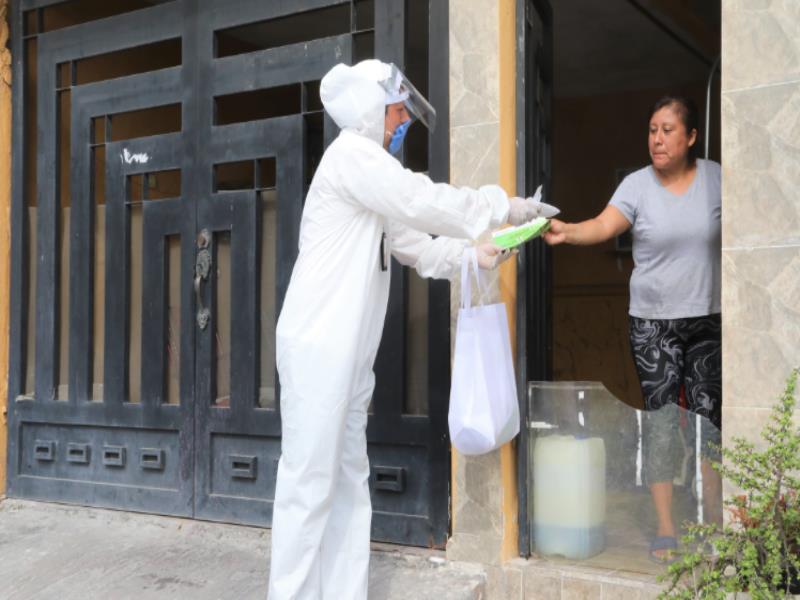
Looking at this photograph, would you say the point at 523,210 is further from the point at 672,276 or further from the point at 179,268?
the point at 179,268

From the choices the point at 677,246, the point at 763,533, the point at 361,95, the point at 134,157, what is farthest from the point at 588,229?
the point at 134,157

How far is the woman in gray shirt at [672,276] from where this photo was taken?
332 cm

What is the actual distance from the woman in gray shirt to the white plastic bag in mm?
366

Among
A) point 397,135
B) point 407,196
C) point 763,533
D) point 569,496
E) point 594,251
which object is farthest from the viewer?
point 594,251

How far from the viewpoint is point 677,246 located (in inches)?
132

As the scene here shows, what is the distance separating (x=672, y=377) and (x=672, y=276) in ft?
1.15

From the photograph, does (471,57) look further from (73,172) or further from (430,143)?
(73,172)

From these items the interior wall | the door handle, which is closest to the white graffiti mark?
the door handle

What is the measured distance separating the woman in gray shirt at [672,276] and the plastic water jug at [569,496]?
202mm

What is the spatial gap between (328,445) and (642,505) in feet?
3.65

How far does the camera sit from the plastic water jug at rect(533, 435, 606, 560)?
341cm

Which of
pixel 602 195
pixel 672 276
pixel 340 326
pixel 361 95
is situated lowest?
pixel 340 326

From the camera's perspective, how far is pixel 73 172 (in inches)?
194

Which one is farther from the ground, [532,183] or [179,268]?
[532,183]
